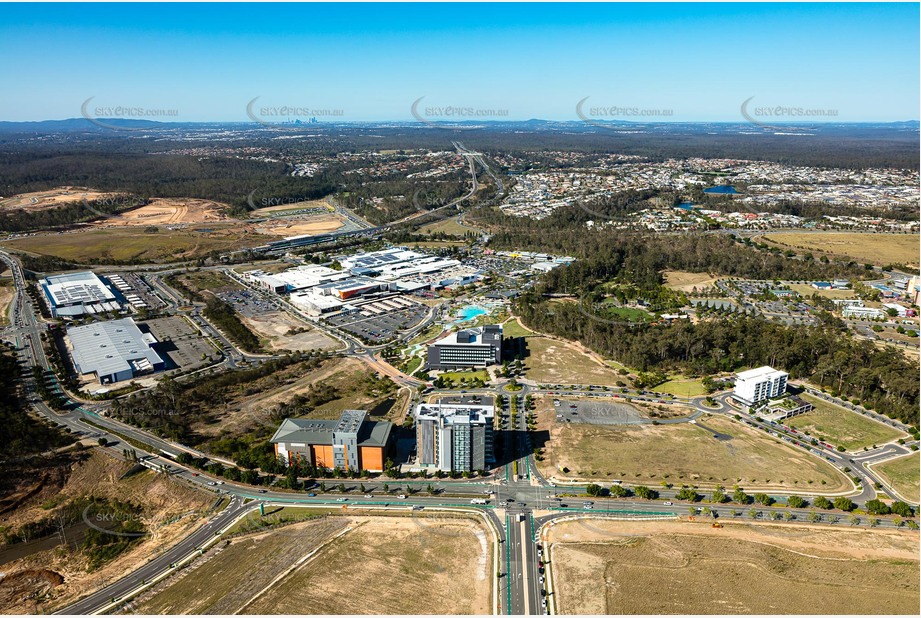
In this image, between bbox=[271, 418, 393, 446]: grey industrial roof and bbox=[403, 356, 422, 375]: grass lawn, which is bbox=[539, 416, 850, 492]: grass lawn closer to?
bbox=[271, 418, 393, 446]: grey industrial roof

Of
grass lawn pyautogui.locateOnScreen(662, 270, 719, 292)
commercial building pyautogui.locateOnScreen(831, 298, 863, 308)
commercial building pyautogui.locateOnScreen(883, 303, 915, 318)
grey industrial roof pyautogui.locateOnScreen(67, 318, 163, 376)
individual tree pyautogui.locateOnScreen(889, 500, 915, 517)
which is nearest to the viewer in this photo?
individual tree pyautogui.locateOnScreen(889, 500, 915, 517)

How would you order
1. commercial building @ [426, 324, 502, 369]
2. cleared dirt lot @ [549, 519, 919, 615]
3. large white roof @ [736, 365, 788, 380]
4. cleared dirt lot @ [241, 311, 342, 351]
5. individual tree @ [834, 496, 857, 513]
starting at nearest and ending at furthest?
cleared dirt lot @ [549, 519, 919, 615], individual tree @ [834, 496, 857, 513], large white roof @ [736, 365, 788, 380], commercial building @ [426, 324, 502, 369], cleared dirt lot @ [241, 311, 342, 351]

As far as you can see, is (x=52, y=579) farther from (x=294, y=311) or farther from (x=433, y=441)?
Result: (x=294, y=311)

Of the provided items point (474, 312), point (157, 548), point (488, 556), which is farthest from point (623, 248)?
point (157, 548)

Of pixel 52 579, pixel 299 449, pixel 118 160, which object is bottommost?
pixel 52 579

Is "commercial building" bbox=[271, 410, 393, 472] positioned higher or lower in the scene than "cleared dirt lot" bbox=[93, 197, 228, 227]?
lower

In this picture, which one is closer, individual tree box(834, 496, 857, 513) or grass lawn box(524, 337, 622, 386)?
individual tree box(834, 496, 857, 513)

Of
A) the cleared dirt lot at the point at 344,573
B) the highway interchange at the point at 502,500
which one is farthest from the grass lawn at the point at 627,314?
the cleared dirt lot at the point at 344,573

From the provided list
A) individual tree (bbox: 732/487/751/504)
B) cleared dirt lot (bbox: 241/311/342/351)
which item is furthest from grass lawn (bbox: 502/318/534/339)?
individual tree (bbox: 732/487/751/504)
